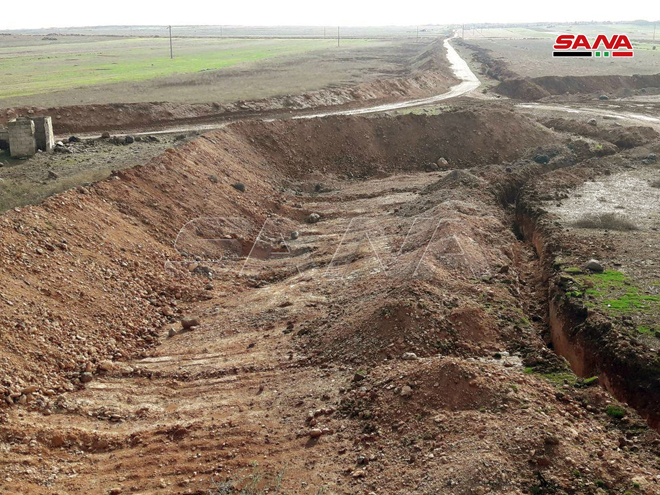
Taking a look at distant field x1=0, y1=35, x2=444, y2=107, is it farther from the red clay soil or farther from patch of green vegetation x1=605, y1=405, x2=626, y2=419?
patch of green vegetation x1=605, y1=405, x2=626, y2=419

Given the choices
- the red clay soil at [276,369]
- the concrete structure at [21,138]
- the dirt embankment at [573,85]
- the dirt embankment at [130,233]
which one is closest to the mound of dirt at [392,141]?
the dirt embankment at [130,233]

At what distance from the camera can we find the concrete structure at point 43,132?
28.8 metres

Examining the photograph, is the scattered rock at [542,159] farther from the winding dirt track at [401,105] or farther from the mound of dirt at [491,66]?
the mound of dirt at [491,66]

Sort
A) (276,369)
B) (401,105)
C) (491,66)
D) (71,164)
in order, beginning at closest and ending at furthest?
(276,369) → (71,164) → (401,105) → (491,66)

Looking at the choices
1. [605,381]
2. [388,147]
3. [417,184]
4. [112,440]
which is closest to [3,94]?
[388,147]

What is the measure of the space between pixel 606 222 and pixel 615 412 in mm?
13691

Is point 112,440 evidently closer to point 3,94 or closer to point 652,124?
point 3,94

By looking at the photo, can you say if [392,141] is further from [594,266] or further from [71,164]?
[594,266]

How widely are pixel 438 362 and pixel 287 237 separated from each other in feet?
46.9

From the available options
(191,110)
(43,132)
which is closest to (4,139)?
(43,132)

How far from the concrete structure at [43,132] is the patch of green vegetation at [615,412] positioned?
2530 cm

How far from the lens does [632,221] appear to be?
84.5 feet

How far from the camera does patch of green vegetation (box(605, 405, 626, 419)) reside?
43.1 ft

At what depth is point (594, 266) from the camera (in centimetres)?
2064
